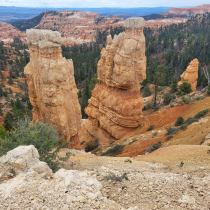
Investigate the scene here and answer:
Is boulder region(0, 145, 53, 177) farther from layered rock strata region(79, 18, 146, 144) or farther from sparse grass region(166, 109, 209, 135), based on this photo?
layered rock strata region(79, 18, 146, 144)

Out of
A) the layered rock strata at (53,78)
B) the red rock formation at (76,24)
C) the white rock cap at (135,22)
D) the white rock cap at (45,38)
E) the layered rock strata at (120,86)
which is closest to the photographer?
the white rock cap at (45,38)

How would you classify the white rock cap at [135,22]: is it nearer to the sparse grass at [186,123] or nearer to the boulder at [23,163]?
the sparse grass at [186,123]

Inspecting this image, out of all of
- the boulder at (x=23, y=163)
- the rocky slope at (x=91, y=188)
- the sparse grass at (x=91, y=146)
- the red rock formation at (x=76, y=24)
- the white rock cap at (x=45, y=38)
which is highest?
the red rock formation at (x=76, y=24)

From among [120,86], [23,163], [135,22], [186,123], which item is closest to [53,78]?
[23,163]

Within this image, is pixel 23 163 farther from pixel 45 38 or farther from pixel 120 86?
pixel 120 86

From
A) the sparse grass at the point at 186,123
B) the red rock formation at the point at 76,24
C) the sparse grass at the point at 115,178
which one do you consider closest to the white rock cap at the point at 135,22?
the sparse grass at the point at 186,123

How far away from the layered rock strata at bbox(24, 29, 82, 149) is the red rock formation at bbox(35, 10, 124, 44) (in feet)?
337

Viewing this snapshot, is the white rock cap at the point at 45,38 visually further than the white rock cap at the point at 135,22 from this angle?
No

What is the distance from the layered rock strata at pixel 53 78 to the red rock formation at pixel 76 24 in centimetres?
10280

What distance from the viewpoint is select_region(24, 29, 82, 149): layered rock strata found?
10.6 metres

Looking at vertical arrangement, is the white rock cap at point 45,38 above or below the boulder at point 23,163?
above

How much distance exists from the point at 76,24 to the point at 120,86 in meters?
161

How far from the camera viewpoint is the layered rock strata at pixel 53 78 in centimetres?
1057

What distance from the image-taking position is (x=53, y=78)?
10.8m
